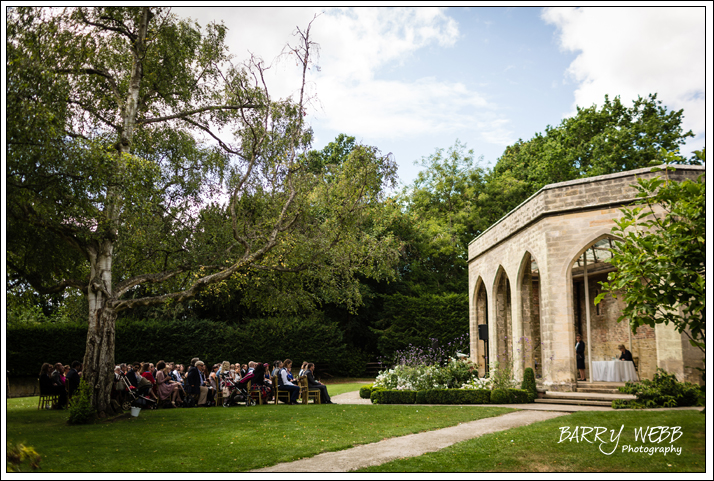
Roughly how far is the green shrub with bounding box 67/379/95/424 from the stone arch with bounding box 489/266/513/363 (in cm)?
1238

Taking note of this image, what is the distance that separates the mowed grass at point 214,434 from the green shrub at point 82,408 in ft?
0.72

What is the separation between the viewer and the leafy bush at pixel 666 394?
10281 mm

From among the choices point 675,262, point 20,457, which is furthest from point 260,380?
point 675,262

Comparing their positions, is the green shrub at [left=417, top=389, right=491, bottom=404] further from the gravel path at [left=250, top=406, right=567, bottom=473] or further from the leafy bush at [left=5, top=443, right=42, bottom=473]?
the leafy bush at [left=5, top=443, right=42, bottom=473]

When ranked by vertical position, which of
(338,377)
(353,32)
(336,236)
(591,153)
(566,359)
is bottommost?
(338,377)

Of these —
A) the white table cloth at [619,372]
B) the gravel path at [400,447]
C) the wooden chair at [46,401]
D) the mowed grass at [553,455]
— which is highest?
the white table cloth at [619,372]

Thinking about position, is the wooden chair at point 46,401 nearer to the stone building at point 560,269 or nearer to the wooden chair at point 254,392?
the wooden chair at point 254,392

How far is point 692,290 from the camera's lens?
502 cm

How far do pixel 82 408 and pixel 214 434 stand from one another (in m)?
2.94

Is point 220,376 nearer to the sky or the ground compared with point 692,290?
nearer to the ground

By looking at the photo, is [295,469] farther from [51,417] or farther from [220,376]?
[220,376]

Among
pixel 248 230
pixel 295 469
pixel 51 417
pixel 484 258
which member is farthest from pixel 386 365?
pixel 295 469

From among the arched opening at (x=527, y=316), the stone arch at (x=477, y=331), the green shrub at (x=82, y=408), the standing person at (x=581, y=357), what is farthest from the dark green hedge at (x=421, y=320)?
the green shrub at (x=82, y=408)

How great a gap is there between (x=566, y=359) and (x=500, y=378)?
64.4 inches
